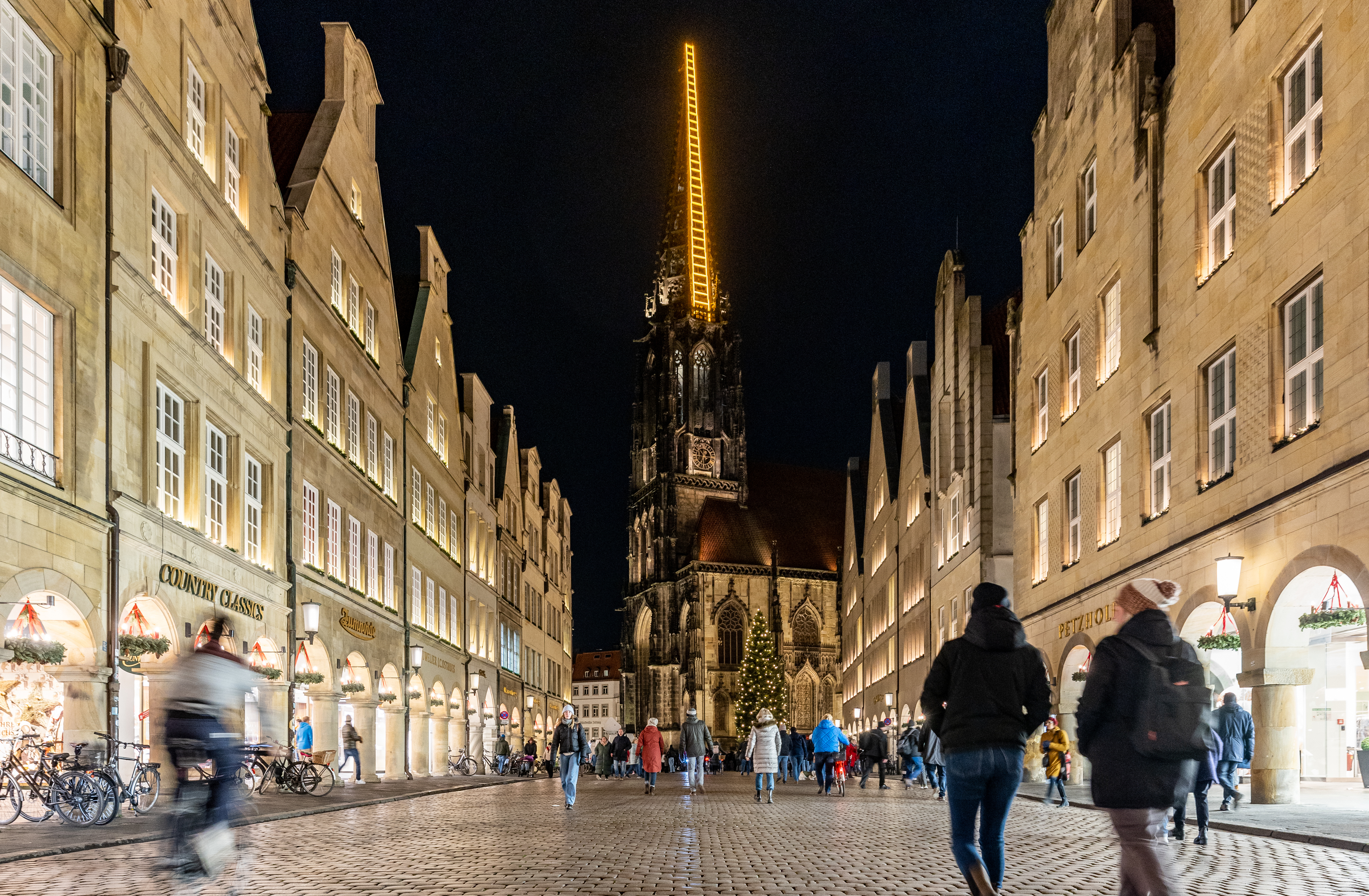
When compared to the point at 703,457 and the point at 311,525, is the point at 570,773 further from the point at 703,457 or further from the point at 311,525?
the point at 703,457

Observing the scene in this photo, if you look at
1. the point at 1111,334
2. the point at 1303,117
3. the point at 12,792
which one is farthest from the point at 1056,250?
the point at 12,792

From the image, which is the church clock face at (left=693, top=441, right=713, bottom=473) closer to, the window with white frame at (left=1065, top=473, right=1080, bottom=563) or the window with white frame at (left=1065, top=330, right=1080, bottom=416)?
the window with white frame at (left=1065, top=330, right=1080, bottom=416)

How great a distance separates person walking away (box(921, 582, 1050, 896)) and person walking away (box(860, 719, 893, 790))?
25.5 metres

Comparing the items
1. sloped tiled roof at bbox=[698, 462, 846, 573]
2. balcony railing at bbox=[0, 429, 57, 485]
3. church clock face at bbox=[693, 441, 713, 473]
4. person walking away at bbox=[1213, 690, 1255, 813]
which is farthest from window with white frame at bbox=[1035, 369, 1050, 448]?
church clock face at bbox=[693, 441, 713, 473]

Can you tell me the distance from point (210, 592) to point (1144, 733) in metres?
18.6

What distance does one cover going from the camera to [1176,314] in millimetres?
22281

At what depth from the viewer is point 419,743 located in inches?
1625

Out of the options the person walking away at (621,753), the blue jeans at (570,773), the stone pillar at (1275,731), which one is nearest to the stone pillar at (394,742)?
the person walking away at (621,753)

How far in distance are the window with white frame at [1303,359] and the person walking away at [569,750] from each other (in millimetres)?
11838

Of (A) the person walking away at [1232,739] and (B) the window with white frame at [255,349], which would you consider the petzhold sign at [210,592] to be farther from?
(A) the person walking away at [1232,739]

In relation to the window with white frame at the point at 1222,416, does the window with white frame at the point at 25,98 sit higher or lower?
higher

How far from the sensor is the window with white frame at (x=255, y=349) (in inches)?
1026

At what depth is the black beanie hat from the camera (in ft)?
26.5

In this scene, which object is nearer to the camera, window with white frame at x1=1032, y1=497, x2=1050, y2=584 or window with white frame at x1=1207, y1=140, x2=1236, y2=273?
window with white frame at x1=1207, y1=140, x2=1236, y2=273
